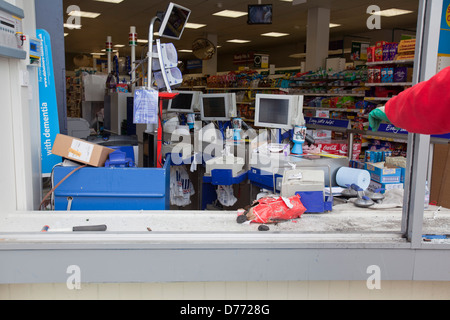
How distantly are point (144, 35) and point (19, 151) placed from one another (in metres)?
13.9

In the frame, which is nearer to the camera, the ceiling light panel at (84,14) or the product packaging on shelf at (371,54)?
the product packaging on shelf at (371,54)

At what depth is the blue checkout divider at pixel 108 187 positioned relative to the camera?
2504 mm

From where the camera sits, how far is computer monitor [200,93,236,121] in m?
4.84

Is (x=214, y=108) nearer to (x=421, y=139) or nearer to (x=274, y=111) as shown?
(x=274, y=111)

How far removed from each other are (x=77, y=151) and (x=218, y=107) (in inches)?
102

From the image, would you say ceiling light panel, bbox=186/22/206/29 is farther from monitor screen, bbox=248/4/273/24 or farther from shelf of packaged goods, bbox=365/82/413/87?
shelf of packaged goods, bbox=365/82/413/87

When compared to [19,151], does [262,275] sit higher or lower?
lower

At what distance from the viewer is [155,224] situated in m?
2.08

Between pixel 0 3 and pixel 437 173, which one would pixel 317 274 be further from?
pixel 437 173

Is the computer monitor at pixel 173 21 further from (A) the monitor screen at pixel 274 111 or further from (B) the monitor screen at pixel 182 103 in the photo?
(B) the monitor screen at pixel 182 103

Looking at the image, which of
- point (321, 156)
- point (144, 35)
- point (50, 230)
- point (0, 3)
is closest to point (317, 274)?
point (50, 230)

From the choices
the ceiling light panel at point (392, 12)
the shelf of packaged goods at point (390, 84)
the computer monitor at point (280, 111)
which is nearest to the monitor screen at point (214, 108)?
the computer monitor at point (280, 111)

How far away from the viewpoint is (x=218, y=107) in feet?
16.2

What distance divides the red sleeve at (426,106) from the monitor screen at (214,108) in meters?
3.57
